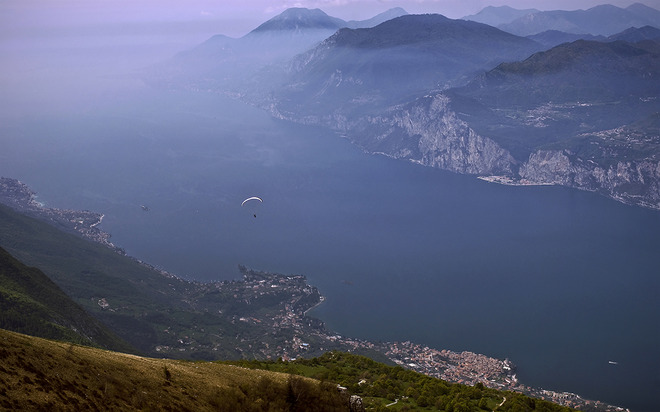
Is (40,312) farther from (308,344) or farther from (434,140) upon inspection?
(434,140)

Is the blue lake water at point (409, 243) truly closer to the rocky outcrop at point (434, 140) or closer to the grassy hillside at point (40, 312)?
the rocky outcrop at point (434, 140)

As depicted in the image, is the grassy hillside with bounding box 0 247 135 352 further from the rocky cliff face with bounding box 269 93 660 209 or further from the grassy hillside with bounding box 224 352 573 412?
the rocky cliff face with bounding box 269 93 660 209

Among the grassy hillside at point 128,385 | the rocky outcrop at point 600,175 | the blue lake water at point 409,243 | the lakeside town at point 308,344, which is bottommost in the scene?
the lakeside town at point 308,344

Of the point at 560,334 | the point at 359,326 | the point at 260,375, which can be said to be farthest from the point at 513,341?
the point at 260,375

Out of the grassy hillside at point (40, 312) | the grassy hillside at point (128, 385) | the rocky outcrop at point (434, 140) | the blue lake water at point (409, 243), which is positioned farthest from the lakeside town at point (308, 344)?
the rocky outcrop at point (434, 140)

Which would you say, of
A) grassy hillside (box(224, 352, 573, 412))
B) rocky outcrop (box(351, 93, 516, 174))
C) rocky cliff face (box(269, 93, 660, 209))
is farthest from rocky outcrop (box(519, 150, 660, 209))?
grassy hillside (box(224, 352, 573, 412))

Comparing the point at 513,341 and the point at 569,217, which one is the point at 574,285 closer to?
the point at 513,341
